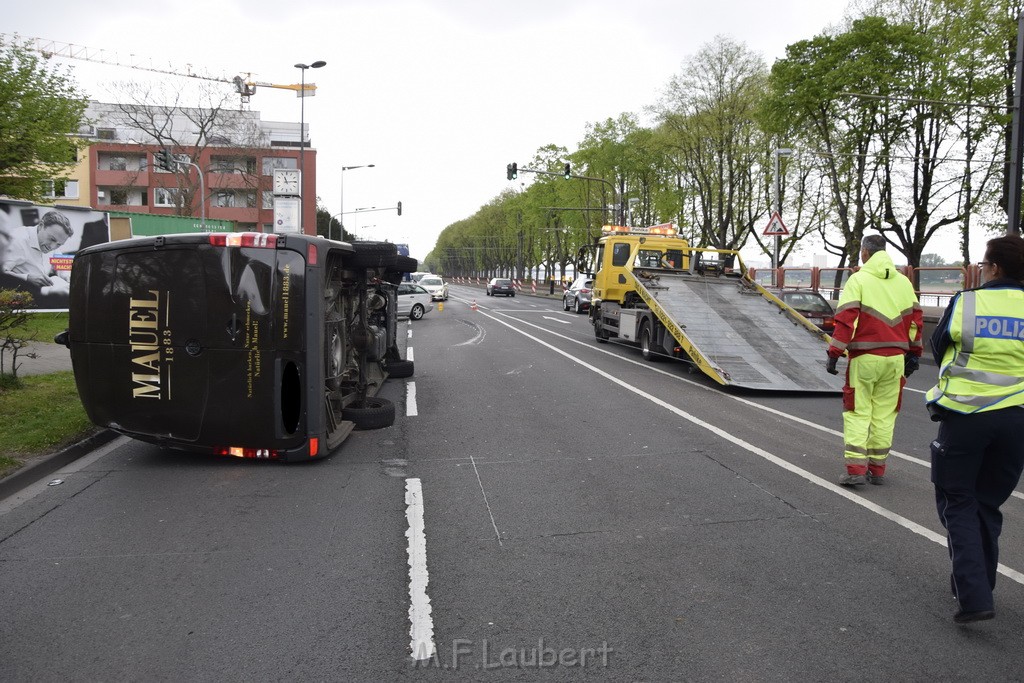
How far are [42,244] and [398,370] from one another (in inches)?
509

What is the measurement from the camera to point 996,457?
3.88m

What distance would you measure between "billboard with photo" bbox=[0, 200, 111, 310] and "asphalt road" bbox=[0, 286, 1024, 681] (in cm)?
1509

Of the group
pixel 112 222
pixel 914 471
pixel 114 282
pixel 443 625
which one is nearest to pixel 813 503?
pixel 914 471

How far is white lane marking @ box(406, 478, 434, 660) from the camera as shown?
3.62 m

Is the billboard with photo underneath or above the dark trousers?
above

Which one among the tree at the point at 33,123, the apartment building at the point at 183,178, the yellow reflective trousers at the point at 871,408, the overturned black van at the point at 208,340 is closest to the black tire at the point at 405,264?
the overturned black van at the point at 208,340

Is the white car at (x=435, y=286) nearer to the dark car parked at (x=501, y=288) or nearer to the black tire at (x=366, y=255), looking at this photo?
the dark car parked at (x=501, y=288)

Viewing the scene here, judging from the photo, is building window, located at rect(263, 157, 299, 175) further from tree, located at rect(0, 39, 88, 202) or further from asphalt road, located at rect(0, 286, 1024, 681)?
asphalt road, located at rect(0, 286, 1024, 681)

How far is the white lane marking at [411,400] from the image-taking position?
32.7 ft

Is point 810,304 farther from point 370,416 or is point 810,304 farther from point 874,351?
point 370,416

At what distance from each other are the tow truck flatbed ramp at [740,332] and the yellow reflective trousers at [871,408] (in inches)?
204

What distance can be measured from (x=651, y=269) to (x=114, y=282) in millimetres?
11766

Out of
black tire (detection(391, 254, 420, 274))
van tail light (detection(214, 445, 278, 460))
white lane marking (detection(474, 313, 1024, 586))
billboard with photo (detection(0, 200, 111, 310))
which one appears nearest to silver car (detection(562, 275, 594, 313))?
billboard with photo (detection(0, 200, 111, 310))

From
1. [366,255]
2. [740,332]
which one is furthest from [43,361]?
[740,332]
